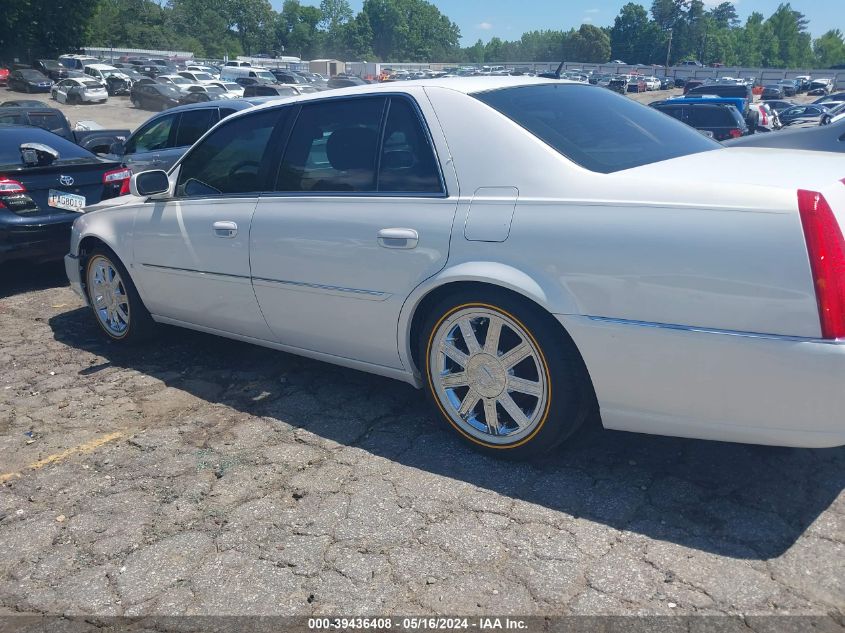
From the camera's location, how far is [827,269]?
2486 mm

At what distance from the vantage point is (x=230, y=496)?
329 centimetres

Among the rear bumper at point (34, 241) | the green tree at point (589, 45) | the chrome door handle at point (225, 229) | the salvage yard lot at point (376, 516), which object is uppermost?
the green tree at point (589, 45)

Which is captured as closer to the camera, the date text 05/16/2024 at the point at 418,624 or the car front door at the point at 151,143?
the date text 05/16/2024 at the point at 418,624

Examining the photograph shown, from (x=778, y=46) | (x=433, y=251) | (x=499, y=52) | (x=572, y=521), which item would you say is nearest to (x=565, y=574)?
(x=572, y=521)

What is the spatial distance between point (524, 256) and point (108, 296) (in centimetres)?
344

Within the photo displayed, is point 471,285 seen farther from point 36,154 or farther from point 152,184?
point 36,154

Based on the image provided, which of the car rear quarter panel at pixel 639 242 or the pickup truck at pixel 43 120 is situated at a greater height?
the car rear quarter panel at pixel 639 242

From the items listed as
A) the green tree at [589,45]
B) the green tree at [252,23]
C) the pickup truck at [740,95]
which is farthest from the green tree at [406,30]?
the pickup truck at [740,95]

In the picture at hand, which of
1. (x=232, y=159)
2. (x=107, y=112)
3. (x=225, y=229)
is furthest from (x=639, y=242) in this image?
(x=107, y=112)

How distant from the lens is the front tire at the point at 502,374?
122 inches

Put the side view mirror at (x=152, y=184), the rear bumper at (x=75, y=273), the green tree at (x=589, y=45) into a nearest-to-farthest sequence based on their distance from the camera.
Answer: the side view mirror at (x=152, y=184)
the rear bumper at (x=75, y=273)
the green tree at (x=589, y=45)

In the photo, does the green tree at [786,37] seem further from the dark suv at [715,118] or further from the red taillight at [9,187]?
the red taillight at [9,187]

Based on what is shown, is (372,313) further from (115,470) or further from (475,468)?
(115,470)

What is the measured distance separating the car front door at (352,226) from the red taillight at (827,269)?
1.40 meters
